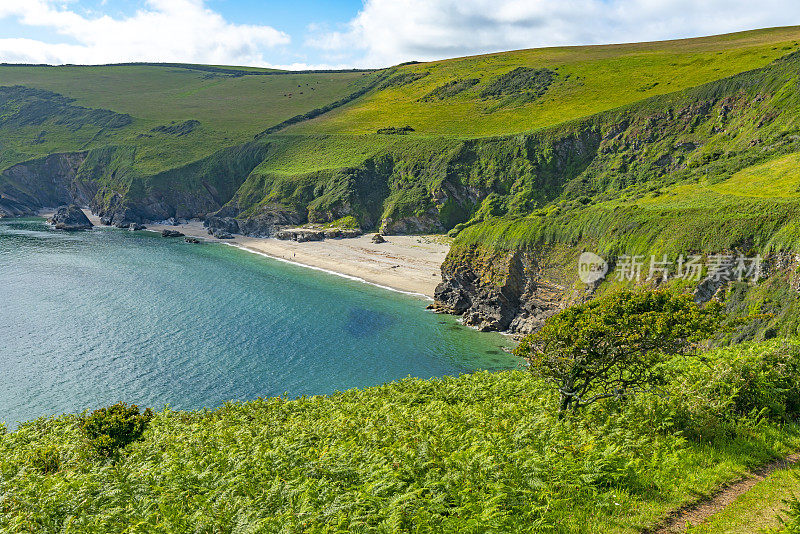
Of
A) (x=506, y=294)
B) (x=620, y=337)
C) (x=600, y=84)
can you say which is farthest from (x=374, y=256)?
(x=600, y=84)

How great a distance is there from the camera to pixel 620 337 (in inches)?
738

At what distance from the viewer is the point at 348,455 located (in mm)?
17109

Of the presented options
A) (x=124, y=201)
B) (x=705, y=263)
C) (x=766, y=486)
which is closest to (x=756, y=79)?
(x=705, y=263)

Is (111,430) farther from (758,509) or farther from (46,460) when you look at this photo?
(758,509)

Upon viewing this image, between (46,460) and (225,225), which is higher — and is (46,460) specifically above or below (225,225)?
below

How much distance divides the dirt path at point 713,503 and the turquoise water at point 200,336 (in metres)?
42.2

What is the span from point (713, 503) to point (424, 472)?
28.3ft

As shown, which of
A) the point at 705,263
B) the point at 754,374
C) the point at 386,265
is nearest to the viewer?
the point at 754,374

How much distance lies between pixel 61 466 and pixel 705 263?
186 ft

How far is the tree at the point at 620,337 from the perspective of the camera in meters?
18.1

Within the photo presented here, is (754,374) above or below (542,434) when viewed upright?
above

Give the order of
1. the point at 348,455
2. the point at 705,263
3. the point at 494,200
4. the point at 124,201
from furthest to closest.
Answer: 1. the point at 124,201
2. the point at 494,200
3. the point at 705,263
4. the point at 348,455

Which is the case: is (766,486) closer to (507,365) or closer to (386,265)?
(507,365)

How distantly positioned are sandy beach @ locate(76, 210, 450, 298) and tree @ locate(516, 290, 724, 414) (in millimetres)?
65412
